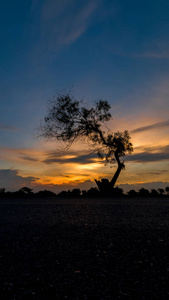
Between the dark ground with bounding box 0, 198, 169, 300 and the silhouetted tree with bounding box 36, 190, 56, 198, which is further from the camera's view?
the silhouetted tree with bounding box 36, 190, 56, 198

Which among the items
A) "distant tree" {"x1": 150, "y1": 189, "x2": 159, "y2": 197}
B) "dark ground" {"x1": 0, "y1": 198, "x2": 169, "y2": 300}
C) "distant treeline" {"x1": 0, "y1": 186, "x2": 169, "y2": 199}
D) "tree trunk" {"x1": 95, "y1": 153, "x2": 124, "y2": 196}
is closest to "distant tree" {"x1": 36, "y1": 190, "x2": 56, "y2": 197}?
"distant treeline" {"x1": 0, "y1": 186, "x2": 169, "y2": 199}

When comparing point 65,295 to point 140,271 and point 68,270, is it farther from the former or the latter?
point 140,271

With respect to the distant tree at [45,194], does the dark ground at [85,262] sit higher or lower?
lower

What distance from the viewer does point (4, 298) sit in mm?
2680

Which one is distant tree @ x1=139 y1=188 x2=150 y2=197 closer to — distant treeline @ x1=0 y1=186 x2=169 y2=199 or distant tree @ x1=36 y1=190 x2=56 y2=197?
distant treeline @ x1=0 y1=186 x2=169 y2=199

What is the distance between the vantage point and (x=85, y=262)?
3602 mm

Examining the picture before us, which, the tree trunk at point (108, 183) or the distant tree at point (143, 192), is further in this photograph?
the tree trunk at point (108, 183)

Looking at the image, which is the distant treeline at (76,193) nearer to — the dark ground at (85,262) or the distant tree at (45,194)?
the distant tree at (45,194)

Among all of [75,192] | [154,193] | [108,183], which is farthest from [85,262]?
[108,183]

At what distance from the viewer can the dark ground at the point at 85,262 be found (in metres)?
2.78

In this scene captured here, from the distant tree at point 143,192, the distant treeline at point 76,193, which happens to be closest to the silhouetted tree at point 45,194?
the distant treeline at point 76,193

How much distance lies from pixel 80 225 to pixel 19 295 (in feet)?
11.7

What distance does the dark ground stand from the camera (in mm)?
2785

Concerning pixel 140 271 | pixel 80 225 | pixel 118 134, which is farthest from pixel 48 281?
pixel 118 134
